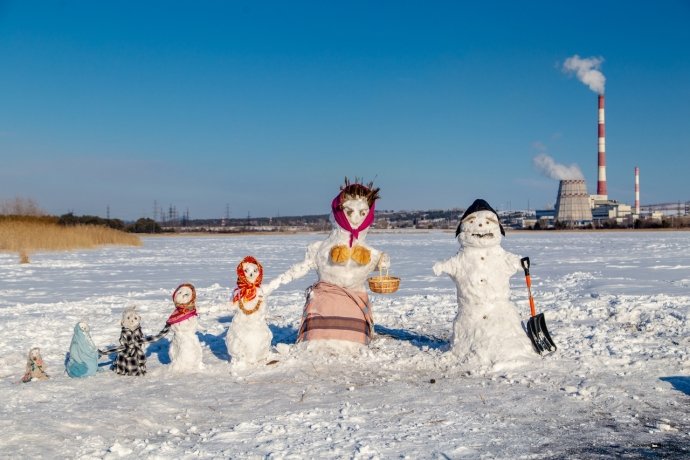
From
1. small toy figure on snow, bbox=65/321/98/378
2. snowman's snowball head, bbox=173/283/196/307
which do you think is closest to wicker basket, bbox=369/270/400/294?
snowman's snowball head, bbox=173/283/196/307

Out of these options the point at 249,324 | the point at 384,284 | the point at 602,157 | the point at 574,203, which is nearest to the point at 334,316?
the point at 384,284

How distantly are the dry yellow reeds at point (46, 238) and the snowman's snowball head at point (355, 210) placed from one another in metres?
16.1

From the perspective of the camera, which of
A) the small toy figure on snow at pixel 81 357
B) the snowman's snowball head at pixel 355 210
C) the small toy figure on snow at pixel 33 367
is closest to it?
the small toy figure on snow at pixel 33 367

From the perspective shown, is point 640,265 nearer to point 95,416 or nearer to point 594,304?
point 594,304

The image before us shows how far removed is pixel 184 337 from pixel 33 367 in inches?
51.4

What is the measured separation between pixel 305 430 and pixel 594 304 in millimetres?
6653

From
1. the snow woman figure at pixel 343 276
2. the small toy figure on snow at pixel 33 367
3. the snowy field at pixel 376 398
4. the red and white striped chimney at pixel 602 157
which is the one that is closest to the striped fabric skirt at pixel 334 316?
the snow woman figure at pixel 343 276

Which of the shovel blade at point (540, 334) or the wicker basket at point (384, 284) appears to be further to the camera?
the wicker basket at point (384, 284)

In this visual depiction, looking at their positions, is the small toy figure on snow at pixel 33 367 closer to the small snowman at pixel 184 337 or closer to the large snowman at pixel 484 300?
the small snowman at pixel 184 337

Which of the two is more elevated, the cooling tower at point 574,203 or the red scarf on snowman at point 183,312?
the cooling tower at point 574,203

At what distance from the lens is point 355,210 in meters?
6.94

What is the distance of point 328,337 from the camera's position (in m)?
6.52

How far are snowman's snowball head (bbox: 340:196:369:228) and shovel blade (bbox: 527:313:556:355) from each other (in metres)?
2.02

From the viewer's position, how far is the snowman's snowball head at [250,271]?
21.2ft
